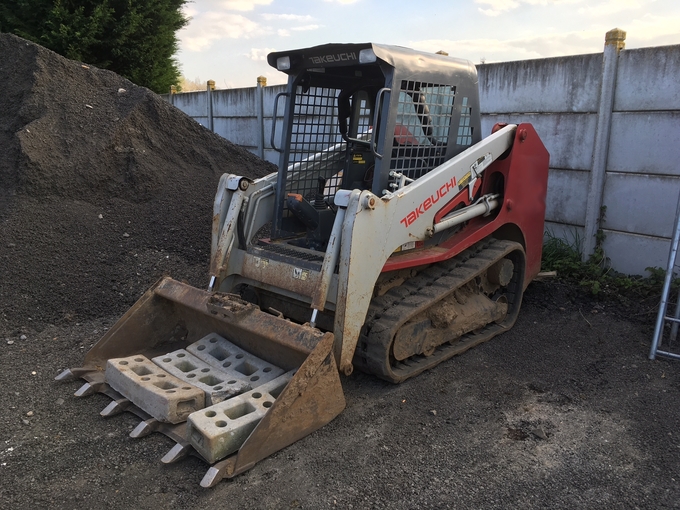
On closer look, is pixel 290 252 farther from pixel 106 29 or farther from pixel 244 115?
pixel 106 29

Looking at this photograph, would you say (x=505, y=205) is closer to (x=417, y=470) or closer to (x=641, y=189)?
(x=641, y=189)

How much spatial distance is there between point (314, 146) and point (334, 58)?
103cm

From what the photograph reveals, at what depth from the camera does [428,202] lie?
4.09 m

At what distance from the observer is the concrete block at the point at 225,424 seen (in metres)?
3.01

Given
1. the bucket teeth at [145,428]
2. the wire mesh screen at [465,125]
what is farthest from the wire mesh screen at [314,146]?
the bucket teeth at [145,428]

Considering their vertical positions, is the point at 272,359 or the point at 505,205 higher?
the point at 505,205

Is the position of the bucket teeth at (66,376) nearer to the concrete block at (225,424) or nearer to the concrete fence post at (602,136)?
the concrete block at (225,424)

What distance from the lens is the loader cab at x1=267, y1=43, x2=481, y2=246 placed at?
13.2 feet

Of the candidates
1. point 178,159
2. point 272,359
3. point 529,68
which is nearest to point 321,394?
point 272,359

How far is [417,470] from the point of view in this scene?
3.14m

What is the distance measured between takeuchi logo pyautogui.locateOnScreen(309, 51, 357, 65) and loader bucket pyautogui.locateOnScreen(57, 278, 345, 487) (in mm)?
1761

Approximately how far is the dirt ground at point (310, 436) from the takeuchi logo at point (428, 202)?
115 centimetres

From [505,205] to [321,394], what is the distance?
7.74 ft

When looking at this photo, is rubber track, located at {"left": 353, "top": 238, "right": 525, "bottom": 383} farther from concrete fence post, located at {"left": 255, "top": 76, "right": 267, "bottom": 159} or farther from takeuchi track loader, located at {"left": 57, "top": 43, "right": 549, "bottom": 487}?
concrete fence post, located at {"left": 255, "top": 76, "right": 267, "bottom": 159}
